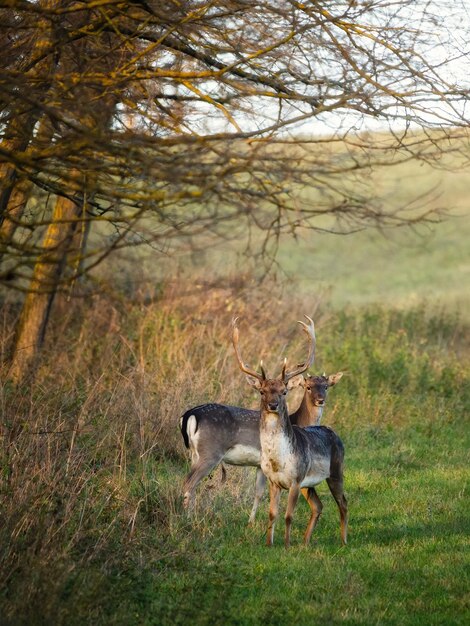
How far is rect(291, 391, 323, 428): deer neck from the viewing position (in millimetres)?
10531

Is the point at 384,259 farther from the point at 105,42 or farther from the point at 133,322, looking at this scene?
the point at 105,42

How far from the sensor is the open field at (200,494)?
6527 millimetres

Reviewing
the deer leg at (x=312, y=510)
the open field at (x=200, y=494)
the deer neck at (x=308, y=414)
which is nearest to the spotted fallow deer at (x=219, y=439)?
the open field at (x=200, y=494)

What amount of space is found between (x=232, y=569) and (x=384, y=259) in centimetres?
3915

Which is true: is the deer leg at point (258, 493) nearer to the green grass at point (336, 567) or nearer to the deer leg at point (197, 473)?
the green grass at point (336, 567)

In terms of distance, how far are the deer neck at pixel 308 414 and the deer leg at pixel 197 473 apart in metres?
1.29

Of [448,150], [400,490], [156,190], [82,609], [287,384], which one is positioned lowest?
[82,609]

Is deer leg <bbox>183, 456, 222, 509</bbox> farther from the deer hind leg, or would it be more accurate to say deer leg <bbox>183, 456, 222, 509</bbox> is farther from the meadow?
the deer hind leg

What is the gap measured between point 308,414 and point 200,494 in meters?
1.78

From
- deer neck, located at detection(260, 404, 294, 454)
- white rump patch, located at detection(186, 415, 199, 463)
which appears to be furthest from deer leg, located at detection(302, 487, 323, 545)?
white rump patch, located at detection(186, 415, 199, 463)

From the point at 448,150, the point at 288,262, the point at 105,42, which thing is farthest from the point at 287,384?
the point at 288,262

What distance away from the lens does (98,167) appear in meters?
6.63

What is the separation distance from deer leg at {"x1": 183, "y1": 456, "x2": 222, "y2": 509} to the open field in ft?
0.50

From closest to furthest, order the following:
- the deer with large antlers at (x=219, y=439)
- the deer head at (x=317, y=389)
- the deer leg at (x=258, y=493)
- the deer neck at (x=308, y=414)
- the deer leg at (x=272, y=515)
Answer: the deer leg at (x=272, y=515) < the deer leg at (x=258, y=493) < the deer with large antlers at (x=219, y=439) < the deer head at (x=317, y=389) < the deer neck at (x=308, y=414)
